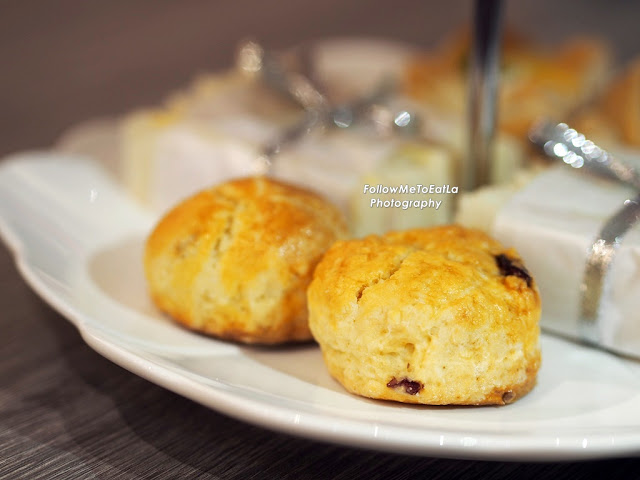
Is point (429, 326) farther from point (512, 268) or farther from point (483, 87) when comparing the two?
point (483, 87)

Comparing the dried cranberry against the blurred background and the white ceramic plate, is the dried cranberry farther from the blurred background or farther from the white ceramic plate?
the blurred background

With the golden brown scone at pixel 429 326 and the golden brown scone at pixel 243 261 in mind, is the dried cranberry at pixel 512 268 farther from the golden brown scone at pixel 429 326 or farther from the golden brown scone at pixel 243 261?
the golden brown scone at pixel 243 261

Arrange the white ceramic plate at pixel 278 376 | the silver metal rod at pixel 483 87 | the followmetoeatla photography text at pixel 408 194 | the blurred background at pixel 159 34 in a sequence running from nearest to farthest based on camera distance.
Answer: the white ceramic plate at pixel 278 376 → the followmetoeatla photography text at pixel 408 194 → the silver metal rod at pixel 483 87 → the blurred background at pixel 159 34

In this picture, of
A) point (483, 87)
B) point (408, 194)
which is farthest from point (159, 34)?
point (408, 194)

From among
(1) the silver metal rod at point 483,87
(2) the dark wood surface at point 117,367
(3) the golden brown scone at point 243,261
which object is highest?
(1) the silver metal rod at point 483,87

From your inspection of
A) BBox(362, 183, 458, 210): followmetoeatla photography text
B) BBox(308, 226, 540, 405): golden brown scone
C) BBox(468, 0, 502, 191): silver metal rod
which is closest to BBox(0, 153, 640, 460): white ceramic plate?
BBox(308, 226, 540, 405): golden brown scone

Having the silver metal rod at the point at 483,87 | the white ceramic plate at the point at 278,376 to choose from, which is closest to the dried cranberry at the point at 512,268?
the white ceramic plate at the point at 278,376
